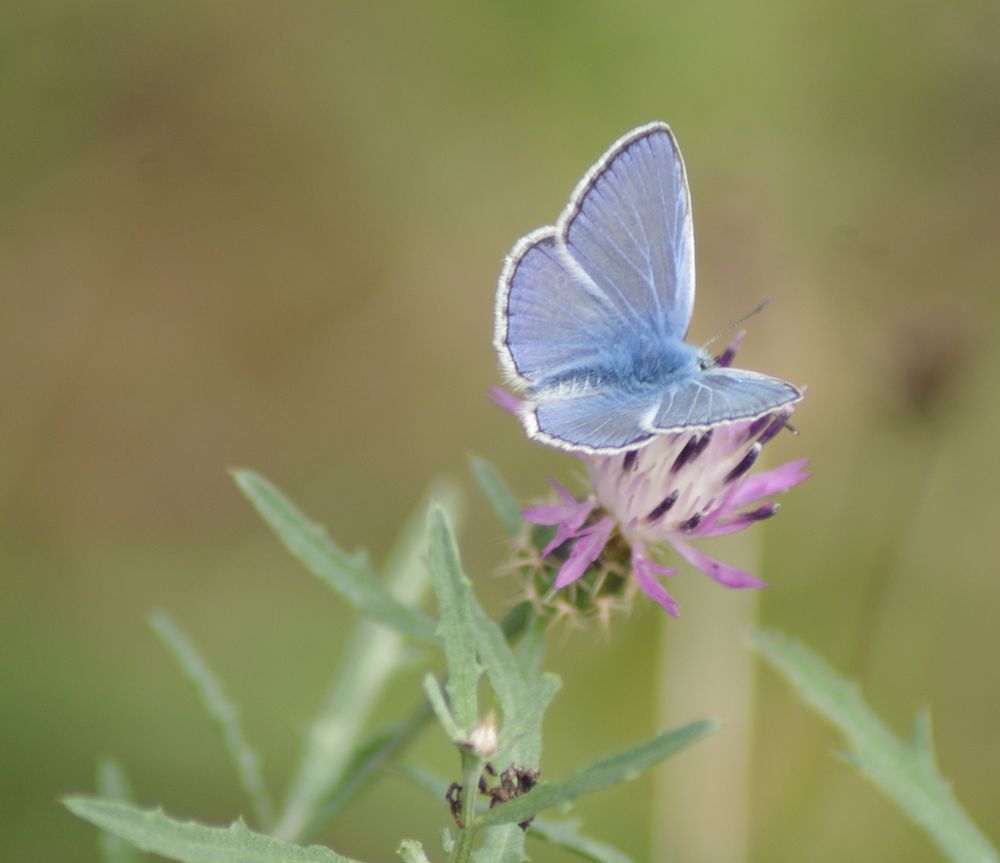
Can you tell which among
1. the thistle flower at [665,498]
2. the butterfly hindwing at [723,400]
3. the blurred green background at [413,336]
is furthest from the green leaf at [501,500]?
the blurred green background at [413,336]

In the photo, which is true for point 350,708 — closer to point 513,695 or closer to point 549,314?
point 513,695

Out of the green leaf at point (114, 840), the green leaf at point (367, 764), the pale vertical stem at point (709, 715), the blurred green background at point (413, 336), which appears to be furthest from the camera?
the blurred green background at point (413, 336)

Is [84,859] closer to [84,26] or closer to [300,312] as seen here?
[300,312]

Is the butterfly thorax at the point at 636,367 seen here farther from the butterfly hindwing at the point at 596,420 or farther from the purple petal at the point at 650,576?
the purple petal at the point at 650,576

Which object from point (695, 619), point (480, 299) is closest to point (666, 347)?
point (695, 619)

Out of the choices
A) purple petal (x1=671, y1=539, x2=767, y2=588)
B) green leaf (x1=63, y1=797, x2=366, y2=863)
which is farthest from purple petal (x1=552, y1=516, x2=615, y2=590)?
green leaf (x1=63, y1=797, x2=366, y2=863)
